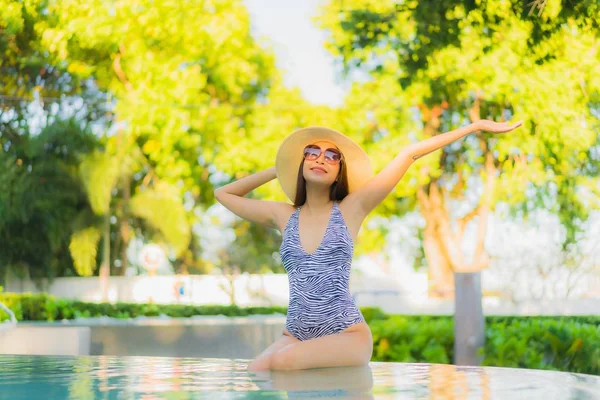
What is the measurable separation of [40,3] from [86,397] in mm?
30053

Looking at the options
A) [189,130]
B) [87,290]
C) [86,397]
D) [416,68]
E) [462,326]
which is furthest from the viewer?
[87,290]

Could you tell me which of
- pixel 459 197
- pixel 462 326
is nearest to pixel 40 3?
pixel 459 197

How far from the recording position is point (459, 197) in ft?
98.4

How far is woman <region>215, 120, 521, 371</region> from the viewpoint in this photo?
16.6 ft

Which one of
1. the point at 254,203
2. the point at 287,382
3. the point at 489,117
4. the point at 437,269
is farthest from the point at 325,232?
the point at 437,269

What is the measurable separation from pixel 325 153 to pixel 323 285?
30.1 inches

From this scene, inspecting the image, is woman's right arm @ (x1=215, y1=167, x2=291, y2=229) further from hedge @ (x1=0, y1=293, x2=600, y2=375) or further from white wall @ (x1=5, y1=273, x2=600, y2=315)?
white wall @ (x1=5, y1=273, x2=600, y2=315)

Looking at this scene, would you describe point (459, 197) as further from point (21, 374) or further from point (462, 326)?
point (21, 374)

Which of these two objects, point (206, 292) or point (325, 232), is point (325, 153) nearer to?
point (325, 232)

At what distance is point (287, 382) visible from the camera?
14.8 feet

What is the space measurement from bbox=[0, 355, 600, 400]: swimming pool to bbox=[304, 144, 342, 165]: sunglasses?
116 cm

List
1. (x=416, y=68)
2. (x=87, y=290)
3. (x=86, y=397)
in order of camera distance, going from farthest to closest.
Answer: (x=87, y=290) < (x=416, y=68) < (x=86, y=397)

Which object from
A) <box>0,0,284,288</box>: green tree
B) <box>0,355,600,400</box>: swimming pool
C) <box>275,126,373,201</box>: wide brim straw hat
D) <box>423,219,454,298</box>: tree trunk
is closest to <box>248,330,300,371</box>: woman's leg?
<box>0,355,600,400</box>: swimming pool

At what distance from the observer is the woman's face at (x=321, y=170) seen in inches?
209
